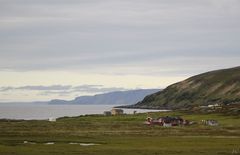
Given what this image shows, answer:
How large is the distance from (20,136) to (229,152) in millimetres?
35393

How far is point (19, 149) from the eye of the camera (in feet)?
209

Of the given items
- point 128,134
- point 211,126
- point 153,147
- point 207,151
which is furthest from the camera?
point 211,126

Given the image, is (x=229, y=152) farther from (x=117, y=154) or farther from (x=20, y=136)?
(x=20, y=136)

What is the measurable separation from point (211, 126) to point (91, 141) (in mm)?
43600

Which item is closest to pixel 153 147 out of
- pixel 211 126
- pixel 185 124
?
pixel 211 126

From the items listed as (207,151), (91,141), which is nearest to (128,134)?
(91,141)

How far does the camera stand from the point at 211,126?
381ft

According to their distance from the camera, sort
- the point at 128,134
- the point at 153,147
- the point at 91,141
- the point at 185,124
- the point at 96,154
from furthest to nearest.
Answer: the point at 185,124 → the point at 128,134 → the point at 91,141 → the point at 153,147 → the point at 96,154

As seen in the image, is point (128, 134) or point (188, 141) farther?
point (128, 134)

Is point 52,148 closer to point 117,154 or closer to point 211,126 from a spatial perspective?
point 117,154

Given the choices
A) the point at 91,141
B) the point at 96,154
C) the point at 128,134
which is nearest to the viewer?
the point at 96,154

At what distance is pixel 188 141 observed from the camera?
79750mm

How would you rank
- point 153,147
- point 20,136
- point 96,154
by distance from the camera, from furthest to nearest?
point 20,136, point 153,147, point 96,154

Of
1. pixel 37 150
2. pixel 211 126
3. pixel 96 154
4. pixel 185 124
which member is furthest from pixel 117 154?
pixel 185 124
